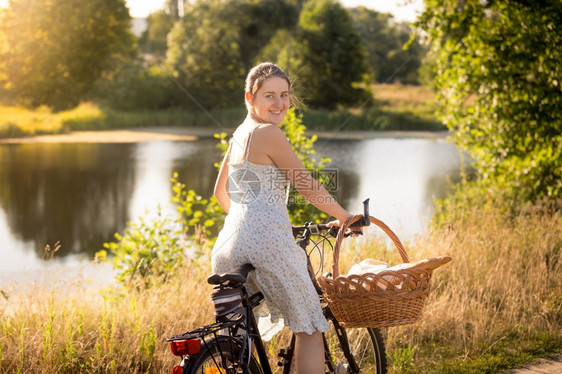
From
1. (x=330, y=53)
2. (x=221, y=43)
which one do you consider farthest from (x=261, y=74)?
(x=330, y=53)

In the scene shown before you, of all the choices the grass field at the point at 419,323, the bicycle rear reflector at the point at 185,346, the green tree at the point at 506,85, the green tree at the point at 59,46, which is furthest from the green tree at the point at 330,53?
the bicycle rear reflector at the point at 185,346

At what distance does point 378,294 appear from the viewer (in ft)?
8.92

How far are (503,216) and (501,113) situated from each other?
1.60 meters

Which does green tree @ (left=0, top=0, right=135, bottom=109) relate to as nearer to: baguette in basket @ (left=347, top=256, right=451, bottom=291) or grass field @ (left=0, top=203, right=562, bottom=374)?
grass field @ (left=0, top=203, right=562, bottom=374)

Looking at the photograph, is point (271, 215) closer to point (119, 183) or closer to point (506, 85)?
point (506, 85)

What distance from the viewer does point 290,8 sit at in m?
34.5

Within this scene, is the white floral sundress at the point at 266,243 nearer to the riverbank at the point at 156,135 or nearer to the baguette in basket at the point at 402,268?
the baguette in basket at the point at 402,268

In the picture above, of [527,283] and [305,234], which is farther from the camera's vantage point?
[527,283]

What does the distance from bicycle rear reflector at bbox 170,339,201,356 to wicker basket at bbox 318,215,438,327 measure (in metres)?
0.72

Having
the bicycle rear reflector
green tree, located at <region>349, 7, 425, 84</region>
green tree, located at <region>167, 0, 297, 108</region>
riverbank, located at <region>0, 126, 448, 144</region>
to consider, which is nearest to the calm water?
riverbank, located at <region>0, 126, 448, 144</region>

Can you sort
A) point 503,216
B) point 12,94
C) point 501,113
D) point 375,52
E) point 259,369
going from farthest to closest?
point 375,52, point 12,94, point 501,113, point 503,216, point 259,369

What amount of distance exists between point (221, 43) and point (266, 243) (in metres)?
30.8

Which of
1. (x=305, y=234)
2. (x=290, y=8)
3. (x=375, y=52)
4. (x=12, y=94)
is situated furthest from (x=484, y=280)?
(x=375, y=52)

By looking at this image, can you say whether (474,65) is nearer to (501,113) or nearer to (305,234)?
(501,113)
